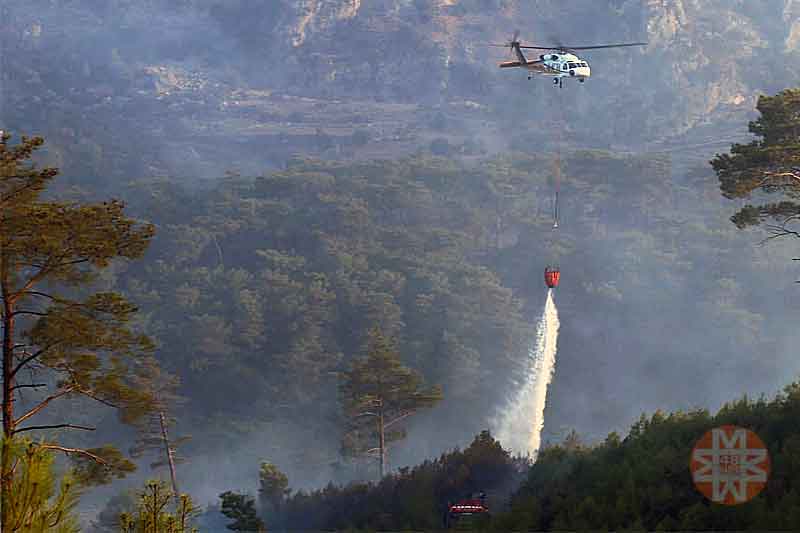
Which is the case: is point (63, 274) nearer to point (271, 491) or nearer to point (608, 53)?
point (271, 491)

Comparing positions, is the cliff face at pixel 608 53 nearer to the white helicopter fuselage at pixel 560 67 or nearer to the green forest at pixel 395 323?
the green forest at pixel 395 323

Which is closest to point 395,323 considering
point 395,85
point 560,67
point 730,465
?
point 560,67

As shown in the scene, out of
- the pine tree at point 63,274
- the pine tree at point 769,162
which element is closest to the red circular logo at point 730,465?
the pine tree at point 769,162

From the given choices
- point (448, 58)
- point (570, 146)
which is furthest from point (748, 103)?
point (448, 58)

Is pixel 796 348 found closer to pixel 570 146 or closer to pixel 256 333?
pixel 256 333

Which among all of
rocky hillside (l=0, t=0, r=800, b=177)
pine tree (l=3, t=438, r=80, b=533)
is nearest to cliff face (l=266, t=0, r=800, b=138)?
rocky hillside (l=0, t=0, r=800, b=177)
